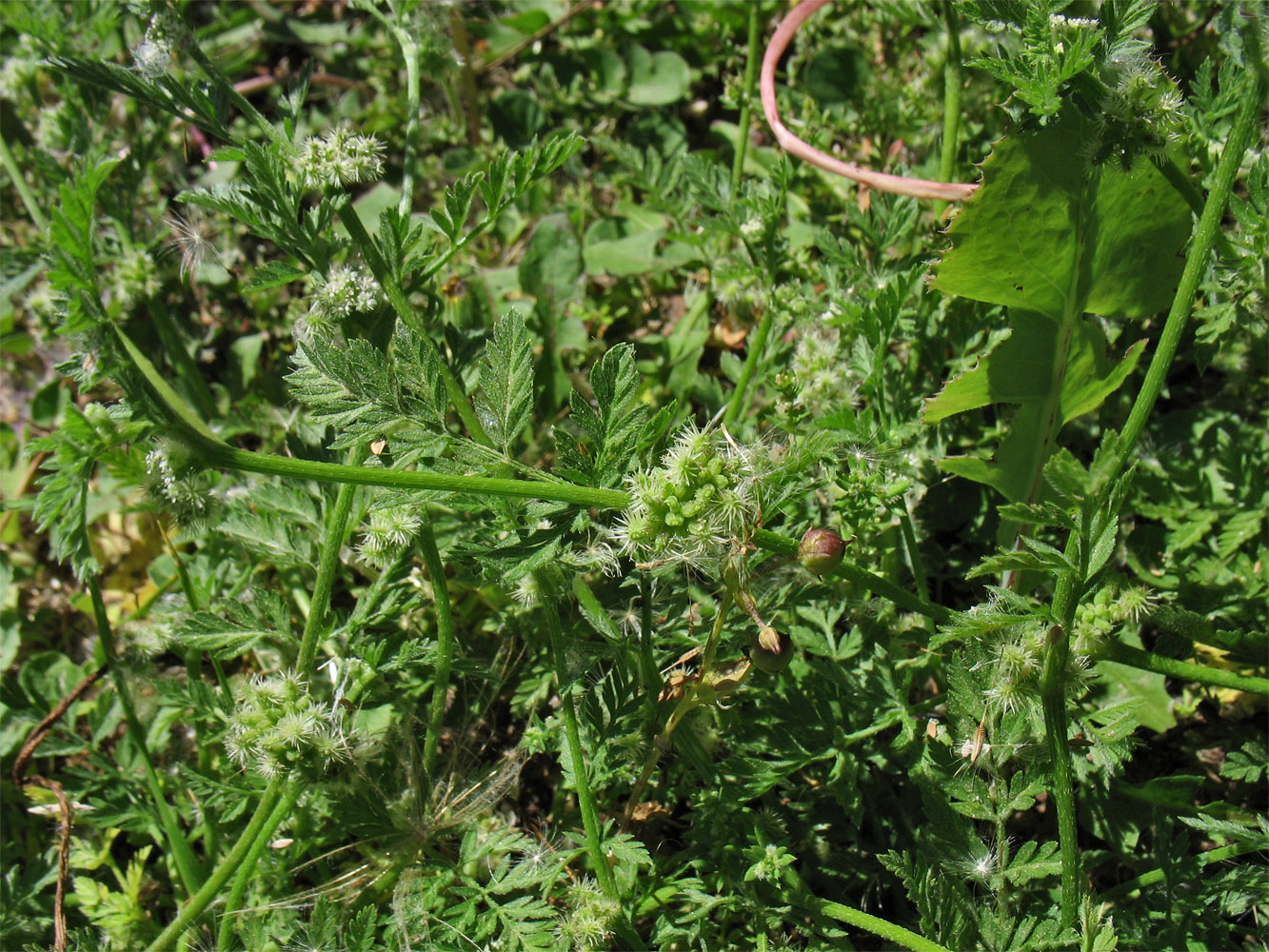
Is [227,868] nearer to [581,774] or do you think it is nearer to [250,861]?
[250,861]

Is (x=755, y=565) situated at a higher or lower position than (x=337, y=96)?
lower

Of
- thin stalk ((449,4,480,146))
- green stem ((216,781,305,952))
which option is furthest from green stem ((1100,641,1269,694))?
thin stalk ((449,4,480,146))

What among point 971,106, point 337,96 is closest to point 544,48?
point 337,96

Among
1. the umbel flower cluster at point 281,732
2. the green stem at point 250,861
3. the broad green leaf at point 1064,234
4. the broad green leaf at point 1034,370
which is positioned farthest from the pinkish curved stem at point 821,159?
the green stem at point 250,861

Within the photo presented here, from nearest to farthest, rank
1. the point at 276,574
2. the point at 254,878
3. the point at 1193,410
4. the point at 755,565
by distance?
the point at 755,565, the point at 254,878, the point at 1193,410, the point at 276,574

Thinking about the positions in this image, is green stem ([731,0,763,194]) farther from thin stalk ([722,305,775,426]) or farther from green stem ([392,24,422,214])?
green stem ([392,24,422,214])

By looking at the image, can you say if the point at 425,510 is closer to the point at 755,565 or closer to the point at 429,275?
the point at 429,275

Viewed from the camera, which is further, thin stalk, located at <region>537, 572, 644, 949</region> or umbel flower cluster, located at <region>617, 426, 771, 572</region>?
thin stalk, located at <region>537, 572, 644, 949</region>
